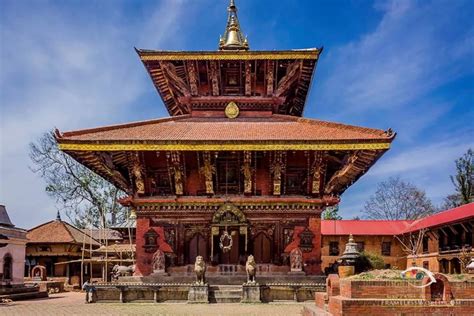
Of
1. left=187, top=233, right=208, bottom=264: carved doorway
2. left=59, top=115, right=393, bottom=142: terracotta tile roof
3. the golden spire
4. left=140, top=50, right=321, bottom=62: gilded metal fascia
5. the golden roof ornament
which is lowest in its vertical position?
left=187, top=233, right=208, bottom=264: carved doorway

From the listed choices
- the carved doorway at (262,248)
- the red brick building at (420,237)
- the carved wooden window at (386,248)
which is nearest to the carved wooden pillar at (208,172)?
the carved doorway at (262,248)

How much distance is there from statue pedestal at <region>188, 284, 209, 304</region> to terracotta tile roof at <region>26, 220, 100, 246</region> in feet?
90.8

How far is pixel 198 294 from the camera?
59.2 feet

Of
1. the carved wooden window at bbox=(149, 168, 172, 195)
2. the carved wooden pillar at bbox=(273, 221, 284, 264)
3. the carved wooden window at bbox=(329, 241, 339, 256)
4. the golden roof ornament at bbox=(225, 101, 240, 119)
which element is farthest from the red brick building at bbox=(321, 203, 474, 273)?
the carved wooden window at bbox=(149, 168, 172, 195)

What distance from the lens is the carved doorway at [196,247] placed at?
2117 centimetres

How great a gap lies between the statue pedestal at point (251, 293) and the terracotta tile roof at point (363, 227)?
31460mm

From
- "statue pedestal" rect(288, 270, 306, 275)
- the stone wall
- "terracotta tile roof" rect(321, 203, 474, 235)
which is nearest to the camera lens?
the stone wall

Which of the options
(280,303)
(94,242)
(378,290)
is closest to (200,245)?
(280,303)

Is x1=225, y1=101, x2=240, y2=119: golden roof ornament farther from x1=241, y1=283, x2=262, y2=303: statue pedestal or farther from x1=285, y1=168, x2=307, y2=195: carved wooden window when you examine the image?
x1=241, y1=283, x2=262, y2=303: statue pedestal

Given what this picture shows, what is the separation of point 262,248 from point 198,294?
4.11 metres

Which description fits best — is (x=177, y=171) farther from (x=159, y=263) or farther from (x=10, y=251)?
(x=10, y=251)

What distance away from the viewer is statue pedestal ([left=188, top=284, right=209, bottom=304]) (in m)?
17.9

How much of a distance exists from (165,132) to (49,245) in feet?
92.0

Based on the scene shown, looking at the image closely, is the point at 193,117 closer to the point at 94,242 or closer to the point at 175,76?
the point at 175,76
